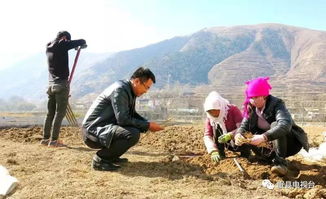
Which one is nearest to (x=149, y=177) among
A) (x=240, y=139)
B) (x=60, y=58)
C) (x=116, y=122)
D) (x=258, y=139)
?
(x=116, y=122)

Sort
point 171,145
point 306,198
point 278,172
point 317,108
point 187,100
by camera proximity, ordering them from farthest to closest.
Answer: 1. point 187,100
2. point 317,108
3. point 171,145
4. point 278,172
5. point 306,198

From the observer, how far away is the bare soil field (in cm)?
329

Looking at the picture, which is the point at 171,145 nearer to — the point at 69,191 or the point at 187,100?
the point at 69,191

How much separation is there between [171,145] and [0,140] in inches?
111

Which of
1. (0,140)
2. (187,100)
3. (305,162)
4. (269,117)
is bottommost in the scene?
(187,100)

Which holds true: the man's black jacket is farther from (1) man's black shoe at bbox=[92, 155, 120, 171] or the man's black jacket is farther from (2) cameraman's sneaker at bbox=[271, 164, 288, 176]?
(2) cameraman's sneaker at bbox=[271, 164, 288, 176]

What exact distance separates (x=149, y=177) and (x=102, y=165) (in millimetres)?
549

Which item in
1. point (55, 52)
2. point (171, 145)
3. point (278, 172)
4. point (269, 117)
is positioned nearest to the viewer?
point (278, 172)

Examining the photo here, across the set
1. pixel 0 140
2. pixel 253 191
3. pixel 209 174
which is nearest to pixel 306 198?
pixel 253 191

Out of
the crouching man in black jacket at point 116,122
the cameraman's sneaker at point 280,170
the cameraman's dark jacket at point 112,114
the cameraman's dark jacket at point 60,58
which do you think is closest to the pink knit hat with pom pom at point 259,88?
the cameraman's sneaker at point 280,170

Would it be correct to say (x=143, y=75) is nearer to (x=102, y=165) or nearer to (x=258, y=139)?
(x=102, y=165)

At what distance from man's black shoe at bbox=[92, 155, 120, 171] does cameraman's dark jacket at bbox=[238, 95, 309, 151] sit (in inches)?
51.6

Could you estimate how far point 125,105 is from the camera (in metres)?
4.13

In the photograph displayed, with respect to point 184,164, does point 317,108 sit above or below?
below
